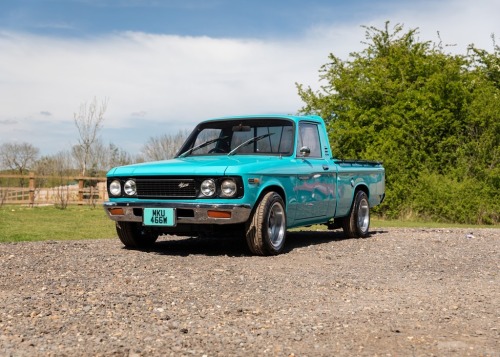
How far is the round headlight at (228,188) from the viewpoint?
26.5 ft

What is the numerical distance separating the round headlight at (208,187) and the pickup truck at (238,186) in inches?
0.5

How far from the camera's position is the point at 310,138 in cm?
1002

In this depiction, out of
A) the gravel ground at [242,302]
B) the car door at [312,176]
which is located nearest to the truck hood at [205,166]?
the car door at [312,176]

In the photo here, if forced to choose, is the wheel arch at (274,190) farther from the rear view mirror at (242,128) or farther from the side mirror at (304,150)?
the rear view mirror at (242,128)

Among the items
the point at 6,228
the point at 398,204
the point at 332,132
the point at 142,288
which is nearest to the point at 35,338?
the point at 142,288

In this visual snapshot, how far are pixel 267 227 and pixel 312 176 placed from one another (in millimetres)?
1526

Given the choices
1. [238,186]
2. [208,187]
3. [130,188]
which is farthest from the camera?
[130,188]

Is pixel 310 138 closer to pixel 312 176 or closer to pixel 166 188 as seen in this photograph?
pixel 312 176

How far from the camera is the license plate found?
8.25 m

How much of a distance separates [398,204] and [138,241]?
527 inches

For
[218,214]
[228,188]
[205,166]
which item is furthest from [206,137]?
[218,214]

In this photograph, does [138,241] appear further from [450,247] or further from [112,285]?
[450,247]

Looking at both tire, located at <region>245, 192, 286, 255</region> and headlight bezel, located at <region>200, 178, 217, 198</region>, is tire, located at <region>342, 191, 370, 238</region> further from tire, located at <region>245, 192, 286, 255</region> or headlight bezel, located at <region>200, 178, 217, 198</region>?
headlight bezel, located at <region>200, 178, 217, 198</region>

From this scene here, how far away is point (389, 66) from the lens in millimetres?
24391
